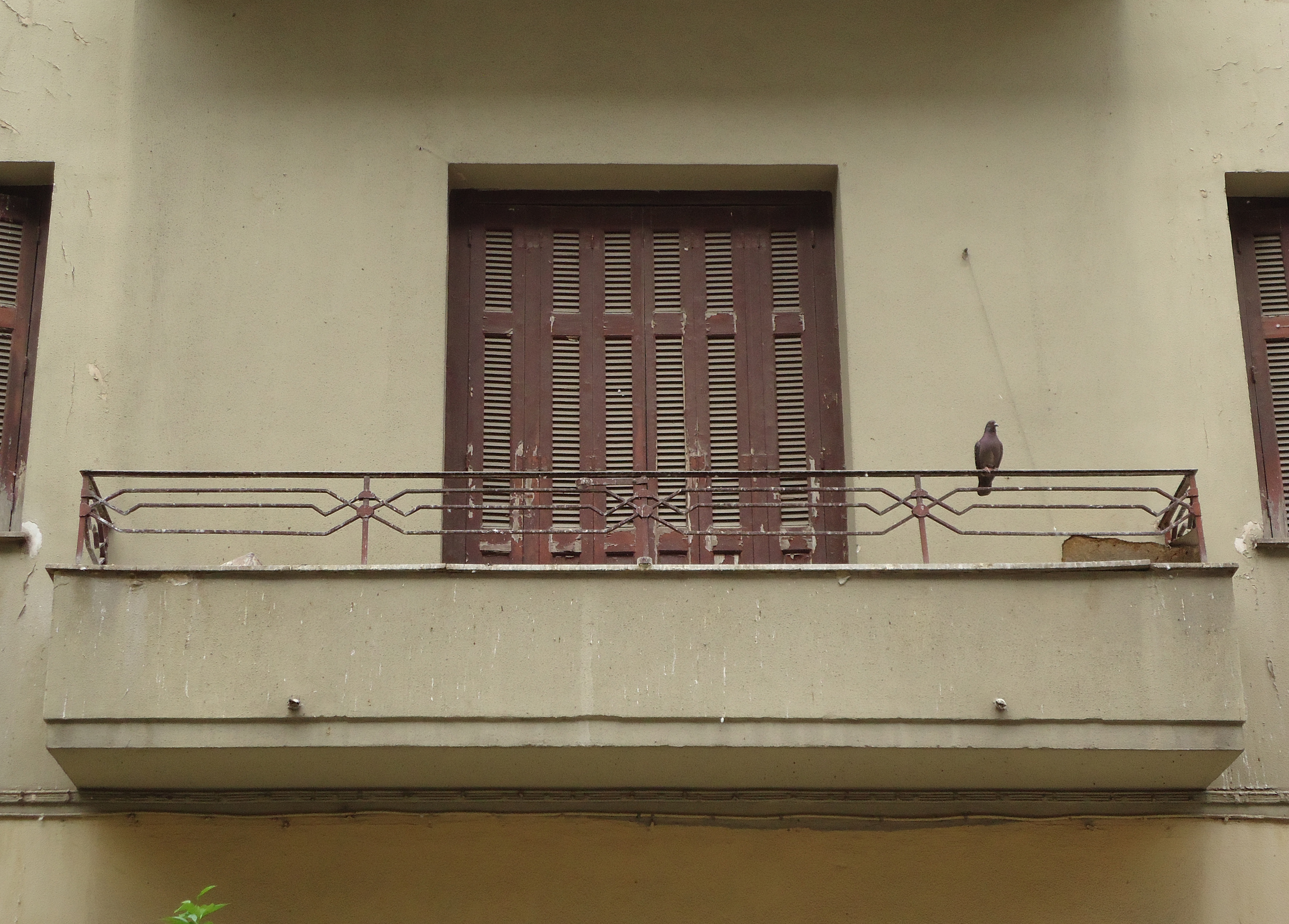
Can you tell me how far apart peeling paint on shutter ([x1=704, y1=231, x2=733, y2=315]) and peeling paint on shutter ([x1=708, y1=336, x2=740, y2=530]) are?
197 mm

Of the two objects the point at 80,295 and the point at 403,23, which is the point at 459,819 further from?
the point at 403,23

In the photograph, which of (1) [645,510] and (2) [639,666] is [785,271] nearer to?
(1) [645,510]

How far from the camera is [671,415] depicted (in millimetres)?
8586

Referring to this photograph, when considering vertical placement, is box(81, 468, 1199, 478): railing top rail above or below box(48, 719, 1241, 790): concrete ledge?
above

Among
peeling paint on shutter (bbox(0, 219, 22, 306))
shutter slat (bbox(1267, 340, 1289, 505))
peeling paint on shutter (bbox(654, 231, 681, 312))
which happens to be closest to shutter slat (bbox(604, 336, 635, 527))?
peeling paint on shutter (bbox(654, 231, 681, 312))

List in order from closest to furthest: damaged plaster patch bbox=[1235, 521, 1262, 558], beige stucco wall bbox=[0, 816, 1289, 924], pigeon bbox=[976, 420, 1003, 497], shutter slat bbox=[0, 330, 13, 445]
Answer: beige stucco wall bbox=[0, 816, 1289, 924], pigeon bbox=[976, 420, 1003, 497], damaged plaster patch bbox=[1235, 521, 1262, 558], shutter slat bbox=[0, 330, 13, 445]

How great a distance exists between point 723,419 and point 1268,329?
10.3ft

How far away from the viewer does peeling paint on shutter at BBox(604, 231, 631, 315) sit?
28.8 ft

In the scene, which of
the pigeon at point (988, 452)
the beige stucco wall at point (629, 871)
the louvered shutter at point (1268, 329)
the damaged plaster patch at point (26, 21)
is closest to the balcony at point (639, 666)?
the beige stucco wall at point (629, 871)

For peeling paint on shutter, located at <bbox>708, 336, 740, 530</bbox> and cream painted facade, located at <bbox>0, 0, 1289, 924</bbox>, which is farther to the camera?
peeling paint on shutter, located at <bbox>708, 336, 740, 530</bbox>

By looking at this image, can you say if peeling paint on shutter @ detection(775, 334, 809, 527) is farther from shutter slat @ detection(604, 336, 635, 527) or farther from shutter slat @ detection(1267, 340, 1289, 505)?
shutter slat @ detection(1267, 340, 1289, 505)

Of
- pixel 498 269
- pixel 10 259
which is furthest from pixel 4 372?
pixel 498 269

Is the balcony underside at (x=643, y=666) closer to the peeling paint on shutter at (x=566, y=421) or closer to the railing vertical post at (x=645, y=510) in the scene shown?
the railing vertical post at (x=645, y=510)

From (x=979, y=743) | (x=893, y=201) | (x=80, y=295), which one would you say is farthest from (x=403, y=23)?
(x=979, y=743)
